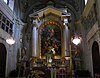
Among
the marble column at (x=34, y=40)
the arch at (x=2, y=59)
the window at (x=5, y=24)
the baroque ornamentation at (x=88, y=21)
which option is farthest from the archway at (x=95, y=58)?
the window at (x=5, y=24)

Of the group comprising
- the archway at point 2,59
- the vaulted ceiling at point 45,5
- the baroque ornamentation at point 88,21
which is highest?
the vaulted ceiling at point 45,5

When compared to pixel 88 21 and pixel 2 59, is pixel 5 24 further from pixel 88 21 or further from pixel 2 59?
pixel 88 21

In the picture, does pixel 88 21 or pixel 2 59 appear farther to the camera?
pixel 88 21

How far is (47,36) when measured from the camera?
1745cm

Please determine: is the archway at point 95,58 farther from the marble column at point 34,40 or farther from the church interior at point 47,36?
the marble column at point 34,40

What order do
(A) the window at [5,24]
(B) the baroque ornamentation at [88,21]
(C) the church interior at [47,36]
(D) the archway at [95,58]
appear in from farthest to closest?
(C) the church interior at [47,36] → (B) the baroque ornamentation at [88,21] → (A) the window at [5,24] → (D) the archway at [95,58]

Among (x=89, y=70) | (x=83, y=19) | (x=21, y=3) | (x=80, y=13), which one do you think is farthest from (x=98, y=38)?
(x=21, y=3)

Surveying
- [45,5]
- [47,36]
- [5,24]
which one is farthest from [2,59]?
[45,5]

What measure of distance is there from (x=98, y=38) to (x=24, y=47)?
8.09 metres

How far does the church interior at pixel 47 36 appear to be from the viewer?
46.2 feet

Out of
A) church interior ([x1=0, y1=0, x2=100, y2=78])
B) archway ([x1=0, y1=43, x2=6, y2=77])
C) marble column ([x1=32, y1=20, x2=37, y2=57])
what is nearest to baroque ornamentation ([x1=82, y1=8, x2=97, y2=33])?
church interior ([x1=0, y1=0, x2=100, y2=78])

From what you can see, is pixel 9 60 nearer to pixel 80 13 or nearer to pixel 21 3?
pixel 21 3

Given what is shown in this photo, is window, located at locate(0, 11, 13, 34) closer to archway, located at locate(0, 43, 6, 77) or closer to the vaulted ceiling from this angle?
archway, located at locate(0, 43, 6, 77)

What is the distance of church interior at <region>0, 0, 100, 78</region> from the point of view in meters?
14.1
